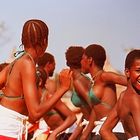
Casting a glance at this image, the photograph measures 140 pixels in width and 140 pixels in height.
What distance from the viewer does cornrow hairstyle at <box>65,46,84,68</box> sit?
5.57 m

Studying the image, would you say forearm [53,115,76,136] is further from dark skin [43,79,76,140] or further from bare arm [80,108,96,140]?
bare arm [80,108,96,140]

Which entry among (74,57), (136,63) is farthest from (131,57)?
(74,57)

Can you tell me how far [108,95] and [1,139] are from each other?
2.10 metres

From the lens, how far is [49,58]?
6004mm

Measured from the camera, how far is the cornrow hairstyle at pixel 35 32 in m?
3.21

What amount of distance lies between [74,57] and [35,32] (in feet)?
7.84

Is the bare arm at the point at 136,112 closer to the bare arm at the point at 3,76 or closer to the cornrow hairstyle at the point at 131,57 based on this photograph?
the cornrow hairstyle at the point at 131,57

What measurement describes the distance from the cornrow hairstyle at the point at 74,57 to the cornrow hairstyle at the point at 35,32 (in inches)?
92.3

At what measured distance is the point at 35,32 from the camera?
321cm

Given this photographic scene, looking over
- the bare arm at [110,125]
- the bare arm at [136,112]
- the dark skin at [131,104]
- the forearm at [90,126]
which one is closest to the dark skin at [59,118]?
the forearm at [90,126]

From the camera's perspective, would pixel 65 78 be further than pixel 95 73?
No

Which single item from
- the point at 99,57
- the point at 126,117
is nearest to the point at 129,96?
the point at 126,117

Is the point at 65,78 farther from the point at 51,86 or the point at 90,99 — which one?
the point at 51,86

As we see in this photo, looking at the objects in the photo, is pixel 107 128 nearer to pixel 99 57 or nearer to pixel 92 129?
pixel 92 129
